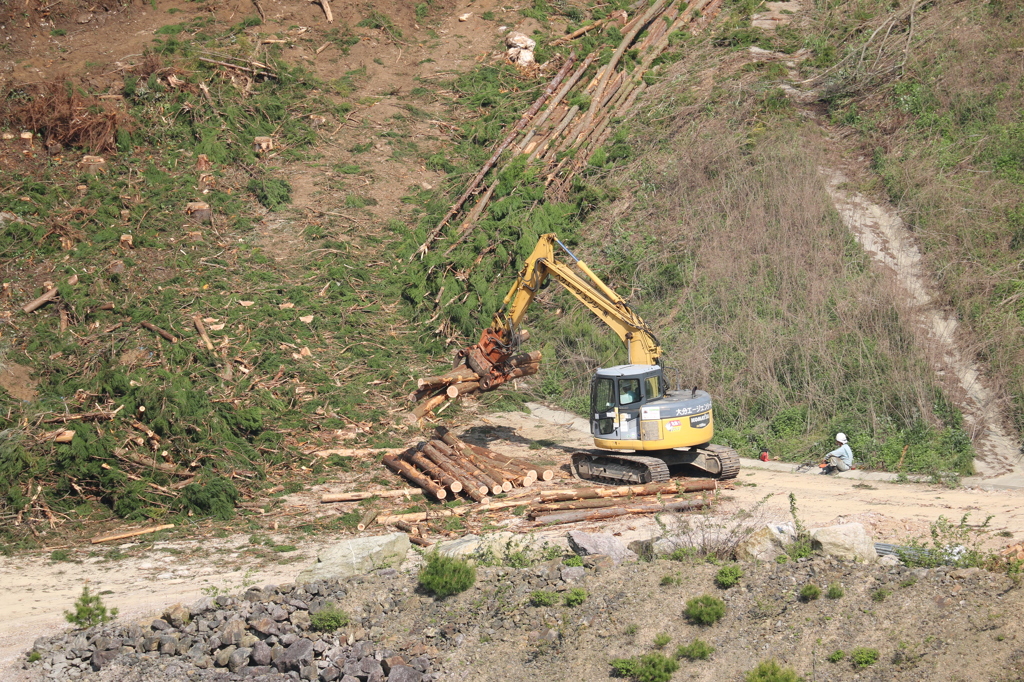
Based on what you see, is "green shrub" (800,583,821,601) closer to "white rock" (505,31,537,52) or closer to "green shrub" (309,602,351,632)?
"green shrub" (309,602,351,632)

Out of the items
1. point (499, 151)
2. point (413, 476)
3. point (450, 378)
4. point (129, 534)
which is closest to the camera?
point (129, 534)

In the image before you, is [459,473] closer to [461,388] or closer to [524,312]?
[461,388]

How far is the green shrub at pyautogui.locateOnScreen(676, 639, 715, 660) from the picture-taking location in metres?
10.6

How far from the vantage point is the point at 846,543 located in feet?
38.8

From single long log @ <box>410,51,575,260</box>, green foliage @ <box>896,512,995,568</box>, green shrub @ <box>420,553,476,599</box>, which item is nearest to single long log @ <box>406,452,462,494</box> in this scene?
green shrub @ <box>420,553,476,599</box>

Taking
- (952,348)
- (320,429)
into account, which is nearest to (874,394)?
(952,348)

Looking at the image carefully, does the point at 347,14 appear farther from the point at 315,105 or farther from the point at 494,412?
the point at 494,412

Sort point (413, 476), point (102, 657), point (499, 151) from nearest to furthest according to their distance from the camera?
point (102, 657), point (413, 476), point (499, 151)

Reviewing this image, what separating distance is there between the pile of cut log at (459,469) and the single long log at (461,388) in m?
1.03

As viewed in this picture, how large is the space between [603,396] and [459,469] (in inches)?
118

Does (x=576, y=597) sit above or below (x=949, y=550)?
below

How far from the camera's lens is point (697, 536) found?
13.2 meters

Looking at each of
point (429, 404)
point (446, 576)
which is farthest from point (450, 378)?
point (446, 576)

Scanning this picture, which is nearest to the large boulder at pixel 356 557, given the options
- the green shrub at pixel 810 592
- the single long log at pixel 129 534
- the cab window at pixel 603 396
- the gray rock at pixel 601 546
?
the gray rock at pixel 601 546
